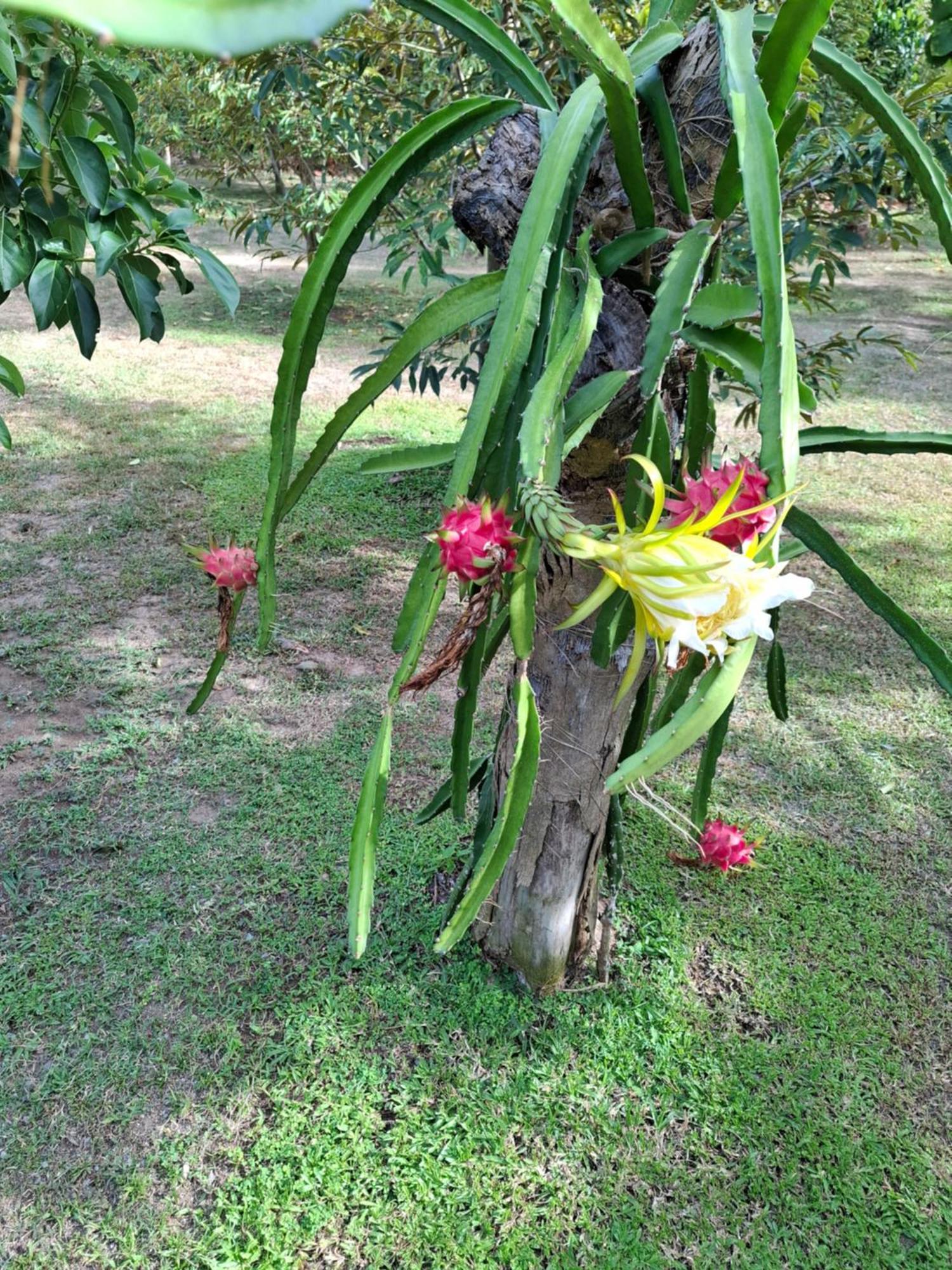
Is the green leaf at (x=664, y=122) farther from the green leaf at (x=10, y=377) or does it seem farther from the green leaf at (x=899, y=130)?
the green leaf at (x=10, y=377)

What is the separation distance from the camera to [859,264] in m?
8.20

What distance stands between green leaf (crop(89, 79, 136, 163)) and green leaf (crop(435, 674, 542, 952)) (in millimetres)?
959

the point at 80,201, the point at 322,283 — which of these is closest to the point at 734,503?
the point at 322,283

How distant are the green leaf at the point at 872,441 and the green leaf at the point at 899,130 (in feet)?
0.69

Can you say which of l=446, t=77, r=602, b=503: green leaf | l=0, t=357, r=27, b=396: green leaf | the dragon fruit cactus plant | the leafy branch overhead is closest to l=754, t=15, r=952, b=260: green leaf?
the dragon fruit cactus plant

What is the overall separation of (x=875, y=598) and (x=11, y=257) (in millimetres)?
1233

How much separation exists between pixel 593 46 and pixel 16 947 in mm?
1700

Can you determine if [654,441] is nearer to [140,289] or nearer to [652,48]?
[652,48]

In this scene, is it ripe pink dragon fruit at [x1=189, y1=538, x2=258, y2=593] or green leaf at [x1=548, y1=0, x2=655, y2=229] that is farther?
ripe pink dragon fruit at [x1=189, y1=538, x2=258, y2=593]

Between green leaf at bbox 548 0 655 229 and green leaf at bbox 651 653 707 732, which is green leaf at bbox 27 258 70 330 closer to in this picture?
green leaf at bbox 548 0 655 229

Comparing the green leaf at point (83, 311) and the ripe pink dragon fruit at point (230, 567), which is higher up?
the green leaf at point (83, 311)

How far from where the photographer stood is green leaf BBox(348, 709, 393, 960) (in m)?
1.02

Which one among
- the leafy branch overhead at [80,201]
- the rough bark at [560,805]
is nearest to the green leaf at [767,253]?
the rough bark at [560,805]

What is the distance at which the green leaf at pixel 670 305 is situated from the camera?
1.03 meters
